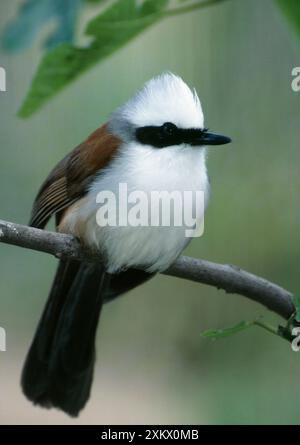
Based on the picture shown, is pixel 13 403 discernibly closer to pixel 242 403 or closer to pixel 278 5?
pixel 242 403

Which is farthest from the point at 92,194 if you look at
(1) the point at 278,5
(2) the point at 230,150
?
(1) the point at 278,5

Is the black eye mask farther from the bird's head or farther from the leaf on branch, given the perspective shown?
the leaf on branch

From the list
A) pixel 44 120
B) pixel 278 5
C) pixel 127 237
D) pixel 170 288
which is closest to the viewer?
pixel 278 5

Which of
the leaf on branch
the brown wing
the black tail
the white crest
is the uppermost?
the white crest

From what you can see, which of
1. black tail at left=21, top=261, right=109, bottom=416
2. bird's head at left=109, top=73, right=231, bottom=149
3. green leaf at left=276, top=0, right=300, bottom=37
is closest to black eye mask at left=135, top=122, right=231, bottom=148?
bird's head at left=109, top=73, right=231, bottom=149

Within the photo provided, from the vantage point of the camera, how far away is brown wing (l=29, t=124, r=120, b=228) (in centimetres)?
156

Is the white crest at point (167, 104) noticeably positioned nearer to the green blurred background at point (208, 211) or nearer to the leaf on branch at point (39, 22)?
the green blurred background at point (208, 211)

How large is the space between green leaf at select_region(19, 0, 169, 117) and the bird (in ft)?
1.82

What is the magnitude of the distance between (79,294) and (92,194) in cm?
29

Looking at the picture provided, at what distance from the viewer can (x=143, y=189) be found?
1478mm

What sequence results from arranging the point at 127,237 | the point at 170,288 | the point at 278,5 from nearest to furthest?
1. the point at 278,5
2. the point at 127,237
3. the point at 170,288

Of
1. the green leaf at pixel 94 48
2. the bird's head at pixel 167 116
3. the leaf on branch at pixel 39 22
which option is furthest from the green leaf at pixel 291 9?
the bird's head at pixel 167 116

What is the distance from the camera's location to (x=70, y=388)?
1.74 meters

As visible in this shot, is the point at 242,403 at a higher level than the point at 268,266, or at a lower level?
lower
